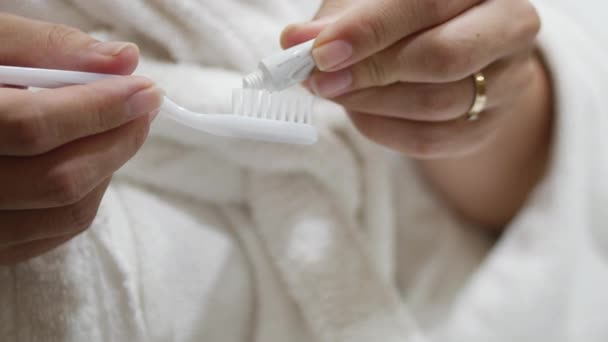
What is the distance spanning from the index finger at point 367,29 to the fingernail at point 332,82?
0.01 metres

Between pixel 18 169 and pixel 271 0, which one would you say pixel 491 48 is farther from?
pixel 18 169

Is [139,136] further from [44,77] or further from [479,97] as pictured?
[479,97]

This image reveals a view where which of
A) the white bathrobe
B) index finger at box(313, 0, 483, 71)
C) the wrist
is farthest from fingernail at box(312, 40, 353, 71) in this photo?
the wrist

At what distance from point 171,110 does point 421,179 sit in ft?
1.21

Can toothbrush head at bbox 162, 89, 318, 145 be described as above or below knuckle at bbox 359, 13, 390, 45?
below

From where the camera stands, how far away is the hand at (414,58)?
36 centimetres

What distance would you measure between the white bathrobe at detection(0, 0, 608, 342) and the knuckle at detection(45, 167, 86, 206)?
0.11m

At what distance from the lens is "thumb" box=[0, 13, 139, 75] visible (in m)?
0.31

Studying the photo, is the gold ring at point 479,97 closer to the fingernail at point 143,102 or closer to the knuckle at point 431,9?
the knuckle at point 431,9

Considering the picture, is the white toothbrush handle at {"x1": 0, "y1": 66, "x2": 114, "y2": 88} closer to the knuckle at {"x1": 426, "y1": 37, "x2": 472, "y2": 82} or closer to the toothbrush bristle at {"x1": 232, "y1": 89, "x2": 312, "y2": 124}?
the toothbrush bristle at {"x1": 232, "y1": 89, "x2": 312, "y2": 124}

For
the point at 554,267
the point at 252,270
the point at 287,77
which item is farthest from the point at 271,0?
the point at 554,267

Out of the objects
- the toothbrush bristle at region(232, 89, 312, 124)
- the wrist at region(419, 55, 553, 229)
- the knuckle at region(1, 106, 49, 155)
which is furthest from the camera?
the wrist at region(419, 55, 553, 229)

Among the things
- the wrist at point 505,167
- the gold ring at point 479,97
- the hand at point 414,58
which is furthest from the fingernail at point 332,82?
the wrist at point 505,167

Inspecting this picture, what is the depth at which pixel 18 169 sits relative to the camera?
286mm
